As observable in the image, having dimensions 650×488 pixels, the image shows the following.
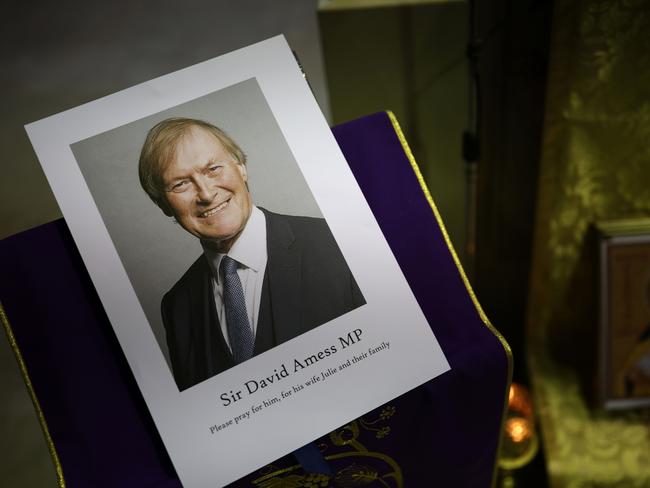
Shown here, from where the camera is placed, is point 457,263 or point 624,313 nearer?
point 457,263

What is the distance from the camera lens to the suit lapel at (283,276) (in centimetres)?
55

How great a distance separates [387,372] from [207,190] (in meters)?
0.27

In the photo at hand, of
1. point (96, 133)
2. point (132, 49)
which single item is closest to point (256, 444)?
point (96, 133)

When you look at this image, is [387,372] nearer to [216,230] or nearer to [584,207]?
[216,230]

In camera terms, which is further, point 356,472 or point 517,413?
point 517,413

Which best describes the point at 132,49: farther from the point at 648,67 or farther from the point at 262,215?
the point at 648,67

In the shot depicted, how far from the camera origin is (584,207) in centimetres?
111

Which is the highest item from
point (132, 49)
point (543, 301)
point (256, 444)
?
point (132, 49)

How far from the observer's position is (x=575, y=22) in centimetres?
92

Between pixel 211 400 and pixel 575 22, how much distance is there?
34.1 inches

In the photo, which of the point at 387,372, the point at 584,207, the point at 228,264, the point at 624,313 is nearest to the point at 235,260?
the point at 228,264

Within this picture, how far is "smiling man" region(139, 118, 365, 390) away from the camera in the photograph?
544 mm

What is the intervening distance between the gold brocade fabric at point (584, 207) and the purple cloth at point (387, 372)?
531 mm

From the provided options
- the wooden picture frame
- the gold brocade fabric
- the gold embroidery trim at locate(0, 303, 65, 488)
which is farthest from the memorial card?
the wooden picture frame
